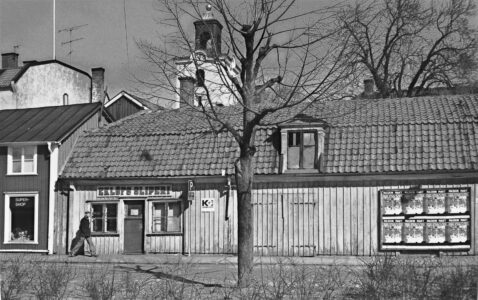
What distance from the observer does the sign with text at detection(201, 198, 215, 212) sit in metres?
27.2

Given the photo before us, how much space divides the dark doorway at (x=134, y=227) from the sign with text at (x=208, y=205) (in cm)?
256

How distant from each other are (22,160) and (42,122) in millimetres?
2548

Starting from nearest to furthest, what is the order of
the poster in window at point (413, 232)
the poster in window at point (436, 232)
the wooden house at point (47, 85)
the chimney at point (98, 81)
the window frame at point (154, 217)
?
the poster in window at point (436, 232) → the poster in window at point (413, 232) → the window frame at point (154, 217) → the wooden house at point (47, 85) → the chimney at point (98, 81)

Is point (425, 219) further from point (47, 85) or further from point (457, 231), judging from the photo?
point (47, 85)

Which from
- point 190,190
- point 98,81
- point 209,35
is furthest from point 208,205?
point 98,81

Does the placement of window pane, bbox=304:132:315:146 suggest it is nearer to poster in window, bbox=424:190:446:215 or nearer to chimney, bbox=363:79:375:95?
poster in window, bbox=424:190:446:215

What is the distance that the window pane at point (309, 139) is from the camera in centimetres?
2660

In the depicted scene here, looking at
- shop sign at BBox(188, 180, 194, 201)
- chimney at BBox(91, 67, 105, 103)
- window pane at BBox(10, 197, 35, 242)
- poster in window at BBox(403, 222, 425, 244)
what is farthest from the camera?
chimney at BBox(91, 67, 105, 103)

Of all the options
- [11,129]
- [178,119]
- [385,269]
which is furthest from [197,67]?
[11,129]

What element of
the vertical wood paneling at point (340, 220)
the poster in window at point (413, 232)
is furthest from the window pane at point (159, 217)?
the poster in window at point (413, 232)

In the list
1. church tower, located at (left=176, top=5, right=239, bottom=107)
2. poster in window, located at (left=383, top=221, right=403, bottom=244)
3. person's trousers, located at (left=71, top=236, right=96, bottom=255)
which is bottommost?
person's trousers, located at (left=71, top=236, right=96, bottom=255)

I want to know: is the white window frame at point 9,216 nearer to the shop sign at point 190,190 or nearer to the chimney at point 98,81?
the shop sign at point 190,190

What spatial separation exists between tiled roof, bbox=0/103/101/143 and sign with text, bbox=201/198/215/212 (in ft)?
21.2

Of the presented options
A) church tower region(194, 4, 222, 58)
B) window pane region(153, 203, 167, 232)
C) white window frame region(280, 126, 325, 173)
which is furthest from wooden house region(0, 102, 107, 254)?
church tower region(194, 4, 222, 58)
